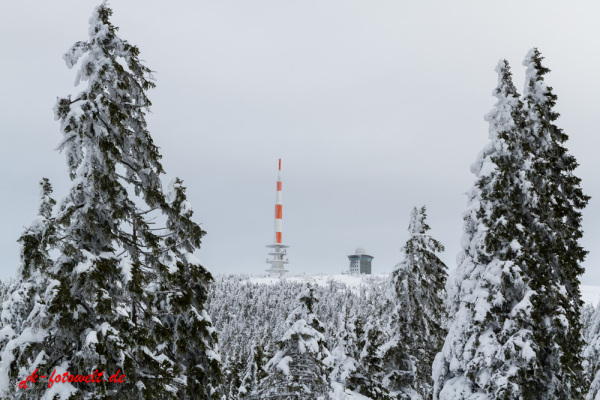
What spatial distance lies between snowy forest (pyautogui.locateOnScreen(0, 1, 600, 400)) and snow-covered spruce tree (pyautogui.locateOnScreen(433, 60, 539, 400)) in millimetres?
42

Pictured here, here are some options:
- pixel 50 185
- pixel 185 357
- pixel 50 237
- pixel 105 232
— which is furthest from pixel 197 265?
pixel 50 185

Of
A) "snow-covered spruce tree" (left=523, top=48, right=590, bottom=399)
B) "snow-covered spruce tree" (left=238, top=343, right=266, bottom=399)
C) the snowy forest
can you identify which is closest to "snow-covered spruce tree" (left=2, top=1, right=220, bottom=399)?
the snowy forest

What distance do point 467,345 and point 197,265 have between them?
25.9ft

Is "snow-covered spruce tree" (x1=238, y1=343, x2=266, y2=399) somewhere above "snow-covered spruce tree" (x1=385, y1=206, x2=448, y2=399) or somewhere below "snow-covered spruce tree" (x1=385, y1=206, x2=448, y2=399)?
below

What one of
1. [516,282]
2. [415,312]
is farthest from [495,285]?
[415,312]

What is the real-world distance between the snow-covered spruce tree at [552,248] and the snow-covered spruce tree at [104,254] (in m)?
9.68

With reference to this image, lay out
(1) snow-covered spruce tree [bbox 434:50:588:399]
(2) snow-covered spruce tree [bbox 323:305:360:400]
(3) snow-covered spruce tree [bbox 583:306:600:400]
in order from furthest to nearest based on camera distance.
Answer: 1. (2) snow-covered spruce tree [bbox 323:305:360:400]
2. (3) snow-covered spruce tree [bbox 583:306:600:400]
3. (1) snow-covered spruce tree [bbox 434:50:588:399]

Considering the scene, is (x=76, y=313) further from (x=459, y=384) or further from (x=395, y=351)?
(x=395, y=351)

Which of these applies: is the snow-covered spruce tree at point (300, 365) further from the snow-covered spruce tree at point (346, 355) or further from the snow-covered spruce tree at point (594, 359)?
the snow-covered spruce tree at point (594, 359)

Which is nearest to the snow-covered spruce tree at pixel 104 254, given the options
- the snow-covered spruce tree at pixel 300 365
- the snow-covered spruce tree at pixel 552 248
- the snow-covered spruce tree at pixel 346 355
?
the snow-covered spruce tree at pixel 300 365

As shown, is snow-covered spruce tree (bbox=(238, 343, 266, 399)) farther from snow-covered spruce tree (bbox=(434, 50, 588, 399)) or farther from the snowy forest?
snow-covered spruce tree (bbox=(434, 50, 588, 399))

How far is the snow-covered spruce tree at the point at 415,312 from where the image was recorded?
Result: 79.8 ft

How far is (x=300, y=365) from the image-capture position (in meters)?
18.8

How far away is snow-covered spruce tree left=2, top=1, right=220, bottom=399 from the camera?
10641 mm
